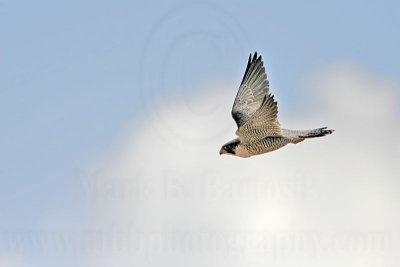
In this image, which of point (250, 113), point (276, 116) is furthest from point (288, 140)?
point (250, 113)

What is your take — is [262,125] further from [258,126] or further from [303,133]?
[303,133]

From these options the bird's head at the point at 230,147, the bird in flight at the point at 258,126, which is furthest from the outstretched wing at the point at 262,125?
the bird's head at the point at 230,147

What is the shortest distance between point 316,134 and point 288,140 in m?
0.78

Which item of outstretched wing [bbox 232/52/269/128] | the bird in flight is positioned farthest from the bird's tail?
outstretched wing [bbox 232/52/269/128]

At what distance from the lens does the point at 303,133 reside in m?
16.1

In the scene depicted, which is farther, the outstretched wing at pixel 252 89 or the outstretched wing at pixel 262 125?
the outstretched wing at pixel 252 89

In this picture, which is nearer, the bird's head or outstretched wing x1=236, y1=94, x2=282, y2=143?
outstretched wing x1=236, y1=94, x2=282, y2=143

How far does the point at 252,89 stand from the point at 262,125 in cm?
230

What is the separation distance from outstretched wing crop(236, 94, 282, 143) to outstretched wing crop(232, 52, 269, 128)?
5.17ft

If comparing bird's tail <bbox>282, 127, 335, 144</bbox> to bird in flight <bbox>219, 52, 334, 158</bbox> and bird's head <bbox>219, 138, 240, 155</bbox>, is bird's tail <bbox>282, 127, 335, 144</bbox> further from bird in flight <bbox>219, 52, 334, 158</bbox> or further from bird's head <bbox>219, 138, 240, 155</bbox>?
bird's head <bbox>219, 138, 240, 155</bbox>

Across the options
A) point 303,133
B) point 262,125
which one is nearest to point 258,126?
point 262,125

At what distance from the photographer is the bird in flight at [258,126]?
52.7 feet

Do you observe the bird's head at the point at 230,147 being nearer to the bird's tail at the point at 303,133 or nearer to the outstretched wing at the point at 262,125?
the outstretched wing at the point at 262,125

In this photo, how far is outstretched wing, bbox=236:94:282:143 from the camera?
52.7 feet
